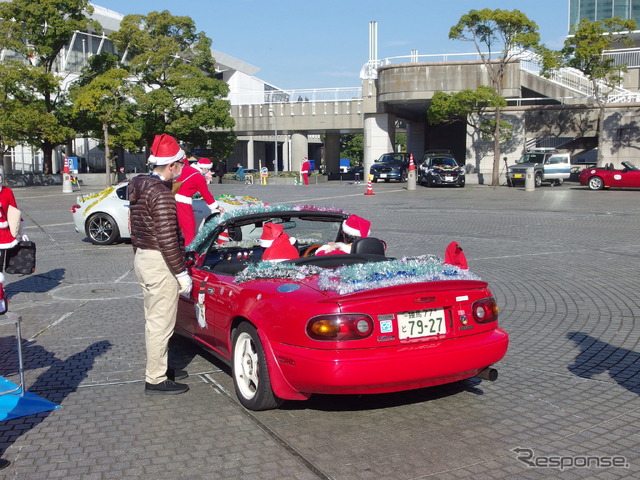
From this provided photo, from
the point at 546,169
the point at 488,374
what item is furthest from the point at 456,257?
the point at 546,169

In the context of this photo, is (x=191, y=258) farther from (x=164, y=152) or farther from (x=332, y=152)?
(x=332, y=152)

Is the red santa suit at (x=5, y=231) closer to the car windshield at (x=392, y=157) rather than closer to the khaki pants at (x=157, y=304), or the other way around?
the khaki pants at (x=157, y=304)

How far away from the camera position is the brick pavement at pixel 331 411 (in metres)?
3.88

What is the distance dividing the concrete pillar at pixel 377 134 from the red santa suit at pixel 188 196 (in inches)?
1545

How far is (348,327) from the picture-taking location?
4.20m

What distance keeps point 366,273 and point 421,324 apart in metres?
0.49

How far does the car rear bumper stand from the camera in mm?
4164

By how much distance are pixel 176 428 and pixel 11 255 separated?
3629 mm

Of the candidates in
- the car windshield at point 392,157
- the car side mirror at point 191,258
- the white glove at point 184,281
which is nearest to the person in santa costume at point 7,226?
the car side mirror at point 191,258

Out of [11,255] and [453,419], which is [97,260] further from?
[453,419]

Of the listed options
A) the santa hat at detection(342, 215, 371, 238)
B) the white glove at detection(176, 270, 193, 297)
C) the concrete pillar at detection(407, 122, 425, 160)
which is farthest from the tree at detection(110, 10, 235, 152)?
the white glove at detection(176, 270, 193, 297)

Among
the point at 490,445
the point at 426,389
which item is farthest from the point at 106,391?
the point at 490,445

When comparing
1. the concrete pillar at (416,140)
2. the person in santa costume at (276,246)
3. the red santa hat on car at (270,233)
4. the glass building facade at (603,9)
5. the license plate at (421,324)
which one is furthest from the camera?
the glass building facade at (603,9)

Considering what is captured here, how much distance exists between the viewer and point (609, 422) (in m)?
4.48
